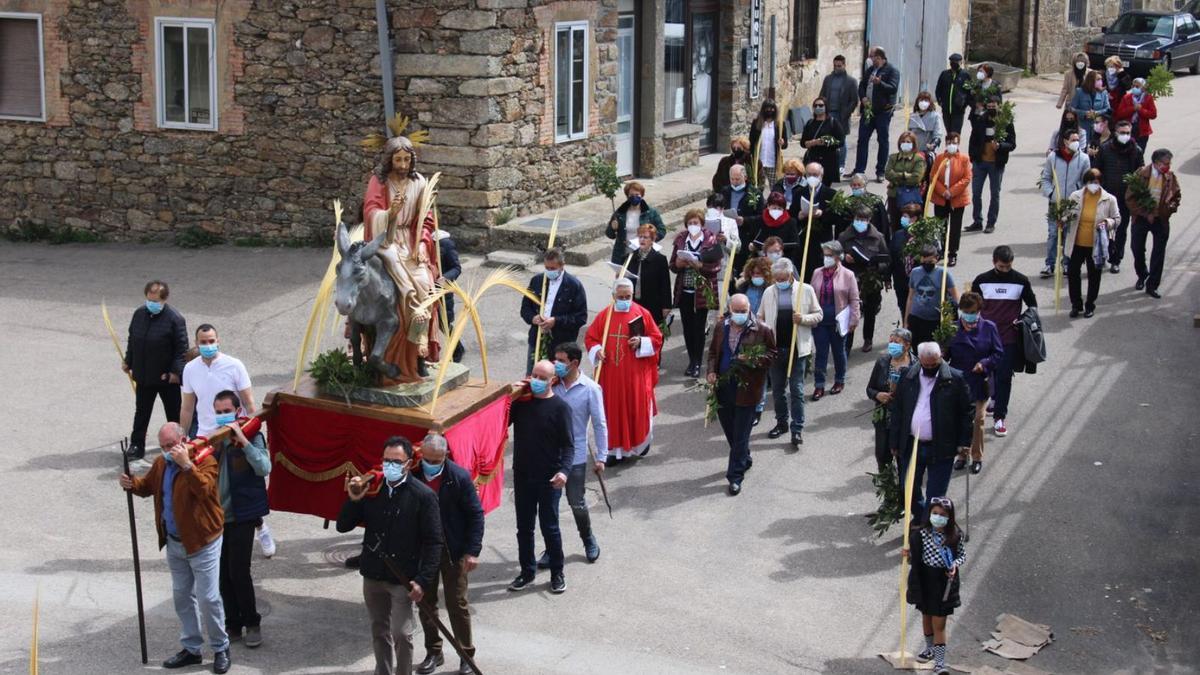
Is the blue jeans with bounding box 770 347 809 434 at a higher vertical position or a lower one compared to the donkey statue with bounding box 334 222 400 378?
lower

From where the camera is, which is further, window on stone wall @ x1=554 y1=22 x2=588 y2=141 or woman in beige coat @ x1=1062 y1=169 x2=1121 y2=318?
window on stone wall @ x1=554 y1=22 x2=588 y2=141

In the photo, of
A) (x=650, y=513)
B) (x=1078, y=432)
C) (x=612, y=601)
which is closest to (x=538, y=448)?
(x=612, y=601)

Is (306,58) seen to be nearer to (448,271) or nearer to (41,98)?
(41,98)

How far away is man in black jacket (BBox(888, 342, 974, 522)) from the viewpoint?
11688mm

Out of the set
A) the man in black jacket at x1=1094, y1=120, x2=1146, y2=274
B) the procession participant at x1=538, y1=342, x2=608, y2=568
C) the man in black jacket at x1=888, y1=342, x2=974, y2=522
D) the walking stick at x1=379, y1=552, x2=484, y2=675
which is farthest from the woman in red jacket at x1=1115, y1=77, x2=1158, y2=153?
the walking stick at x1=379, y1=552, x2=484, y2=675

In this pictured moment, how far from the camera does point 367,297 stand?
→ 34.5 ft

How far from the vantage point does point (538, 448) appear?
11.0 m

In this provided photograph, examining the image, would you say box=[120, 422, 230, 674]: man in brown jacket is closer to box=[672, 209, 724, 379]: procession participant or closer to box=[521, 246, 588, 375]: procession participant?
box=[521, 246, 588, 375]: procession participant

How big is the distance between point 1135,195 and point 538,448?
9459mm

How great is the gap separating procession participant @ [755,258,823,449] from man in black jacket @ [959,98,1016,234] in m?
6.91

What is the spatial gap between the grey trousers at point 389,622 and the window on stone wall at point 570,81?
11.5 m

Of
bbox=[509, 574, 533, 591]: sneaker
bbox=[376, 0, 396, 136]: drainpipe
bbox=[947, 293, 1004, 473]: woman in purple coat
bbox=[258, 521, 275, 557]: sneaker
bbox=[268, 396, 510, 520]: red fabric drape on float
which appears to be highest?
bbox=[376, 0, 396, 136]: drainpipe

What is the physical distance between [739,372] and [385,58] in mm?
7914

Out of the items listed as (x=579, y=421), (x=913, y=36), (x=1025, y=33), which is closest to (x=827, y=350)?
(x=579, y=421)
